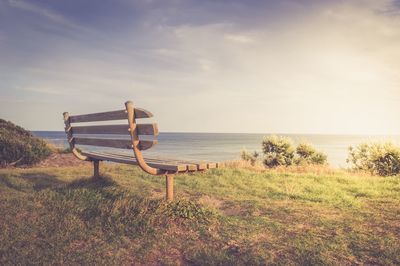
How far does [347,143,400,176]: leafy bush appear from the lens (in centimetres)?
1245

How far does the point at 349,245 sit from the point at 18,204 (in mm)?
4989

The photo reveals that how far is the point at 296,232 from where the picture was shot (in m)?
4.33

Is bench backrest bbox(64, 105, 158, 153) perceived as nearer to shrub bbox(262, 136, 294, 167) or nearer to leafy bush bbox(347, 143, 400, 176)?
leafy bush bbox(347, 143, 400, 176)

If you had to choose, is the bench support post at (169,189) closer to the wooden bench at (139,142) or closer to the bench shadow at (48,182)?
the wooden bench at (139,142)

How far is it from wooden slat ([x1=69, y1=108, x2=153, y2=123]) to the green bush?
553cm

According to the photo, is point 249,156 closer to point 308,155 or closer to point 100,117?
point 308,155

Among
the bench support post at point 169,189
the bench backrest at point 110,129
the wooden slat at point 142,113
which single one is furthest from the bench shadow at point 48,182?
the wooden slat at point 142,113

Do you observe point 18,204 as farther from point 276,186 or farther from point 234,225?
point 276,186

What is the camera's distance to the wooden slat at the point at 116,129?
421cm

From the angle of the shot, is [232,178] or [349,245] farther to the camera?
[232,178]

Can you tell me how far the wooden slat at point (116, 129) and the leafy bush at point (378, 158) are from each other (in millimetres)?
11233

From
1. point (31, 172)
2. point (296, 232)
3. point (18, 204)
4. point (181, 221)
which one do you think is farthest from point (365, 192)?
point (31, 172)

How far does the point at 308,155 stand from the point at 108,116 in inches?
556

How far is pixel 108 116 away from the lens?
518cm
